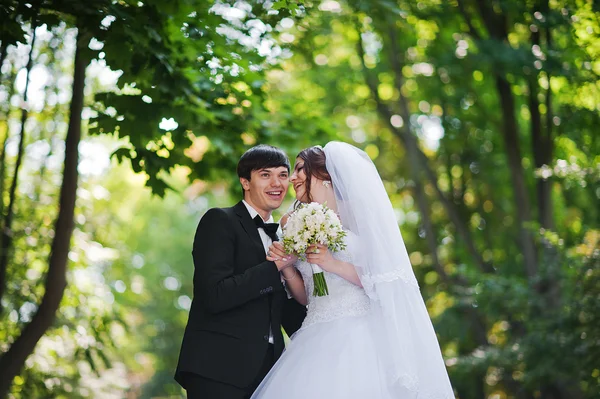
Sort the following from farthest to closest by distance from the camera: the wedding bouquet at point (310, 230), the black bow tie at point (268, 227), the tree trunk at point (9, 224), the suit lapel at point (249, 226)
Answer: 1. the tree trunk at point (9, 224)
2. the black bow tie at point (268, 227)
3. the suit lapel at point (249, 226)
4. the wedding bouquet at point (310, 230)

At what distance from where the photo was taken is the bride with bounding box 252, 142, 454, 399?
4.20 metres

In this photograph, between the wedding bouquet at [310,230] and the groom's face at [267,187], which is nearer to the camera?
the wedding bouquet at [310,230]

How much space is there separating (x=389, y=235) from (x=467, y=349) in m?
11.4

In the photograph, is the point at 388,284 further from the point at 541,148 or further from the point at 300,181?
the point at 541,148

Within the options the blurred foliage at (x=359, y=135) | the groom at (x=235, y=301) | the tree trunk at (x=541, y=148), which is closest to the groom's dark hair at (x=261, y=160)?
the groom at (x=235, y=301)

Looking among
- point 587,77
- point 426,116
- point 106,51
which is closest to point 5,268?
point 106,51

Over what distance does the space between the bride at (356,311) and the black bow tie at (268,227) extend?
0.82 feet

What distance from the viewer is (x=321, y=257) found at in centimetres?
441

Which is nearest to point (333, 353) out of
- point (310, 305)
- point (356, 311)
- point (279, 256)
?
point (356, 311)

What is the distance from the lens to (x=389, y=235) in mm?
4566

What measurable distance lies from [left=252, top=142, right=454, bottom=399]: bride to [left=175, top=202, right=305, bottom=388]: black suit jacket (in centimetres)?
17

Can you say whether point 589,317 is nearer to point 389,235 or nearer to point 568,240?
point 389,235

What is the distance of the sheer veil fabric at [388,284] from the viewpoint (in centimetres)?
421

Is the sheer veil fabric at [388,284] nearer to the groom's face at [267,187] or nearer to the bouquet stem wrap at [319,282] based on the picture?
the bouquet stem wrap at [319,282]
